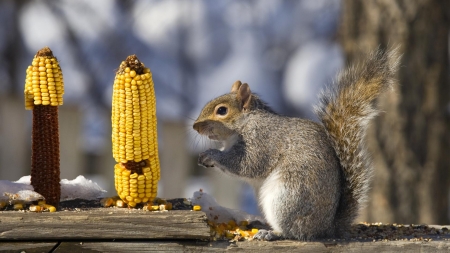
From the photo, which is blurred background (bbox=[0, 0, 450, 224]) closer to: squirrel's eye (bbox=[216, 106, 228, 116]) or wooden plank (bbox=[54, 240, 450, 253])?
squirrel's eye (bbox=[216, 106, 228, 116])

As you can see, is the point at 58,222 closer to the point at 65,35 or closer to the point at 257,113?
the point at 257,113

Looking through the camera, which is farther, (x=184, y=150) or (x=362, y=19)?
(x=184, y=150)

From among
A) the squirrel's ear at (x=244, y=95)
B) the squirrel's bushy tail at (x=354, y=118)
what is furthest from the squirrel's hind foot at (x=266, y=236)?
the squirrel's ear at (x=244, y=95)

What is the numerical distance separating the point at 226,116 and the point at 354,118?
50cm

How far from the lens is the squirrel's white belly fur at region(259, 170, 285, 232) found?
2244 mm

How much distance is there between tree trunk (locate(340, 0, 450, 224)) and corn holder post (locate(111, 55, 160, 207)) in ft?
7.11

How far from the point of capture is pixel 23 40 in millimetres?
6199

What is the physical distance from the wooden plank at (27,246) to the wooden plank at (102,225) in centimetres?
2

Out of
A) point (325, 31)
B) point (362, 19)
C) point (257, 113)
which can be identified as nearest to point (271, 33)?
point (325, 31)

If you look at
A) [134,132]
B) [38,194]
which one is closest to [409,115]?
[134,132]

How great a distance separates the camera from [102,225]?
81.7 inches

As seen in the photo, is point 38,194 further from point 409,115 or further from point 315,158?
point 409,115

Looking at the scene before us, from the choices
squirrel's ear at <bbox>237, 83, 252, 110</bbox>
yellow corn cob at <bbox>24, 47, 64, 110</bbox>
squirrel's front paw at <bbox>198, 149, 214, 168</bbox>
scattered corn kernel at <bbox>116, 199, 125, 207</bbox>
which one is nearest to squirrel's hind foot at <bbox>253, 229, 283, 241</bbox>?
squirrel's front paw at <bbox>198, 149, 214, 168</bbox>

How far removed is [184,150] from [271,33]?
2.31 m
